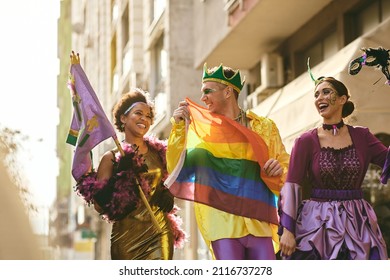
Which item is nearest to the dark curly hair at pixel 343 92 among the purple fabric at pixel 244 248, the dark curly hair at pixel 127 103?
the purple fabric at pixel 244 248

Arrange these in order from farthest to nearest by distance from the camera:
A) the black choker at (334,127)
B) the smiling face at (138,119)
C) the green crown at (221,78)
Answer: the smiling face at (138,119), the green crown at (221,78), the black choker at (334,127)

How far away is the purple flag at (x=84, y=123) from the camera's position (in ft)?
18.8

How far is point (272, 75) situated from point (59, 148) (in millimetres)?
3143

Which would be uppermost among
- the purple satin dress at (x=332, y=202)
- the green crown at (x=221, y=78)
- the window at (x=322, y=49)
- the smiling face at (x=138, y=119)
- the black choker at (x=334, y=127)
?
the window at (x=322, y=49)

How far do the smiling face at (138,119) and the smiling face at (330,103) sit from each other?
1.01 m

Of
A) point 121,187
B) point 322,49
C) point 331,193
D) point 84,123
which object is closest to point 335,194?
point 331,193

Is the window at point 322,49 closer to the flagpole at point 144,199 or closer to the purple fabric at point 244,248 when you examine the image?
the flagpole at point 144,199

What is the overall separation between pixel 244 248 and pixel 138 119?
964 mm

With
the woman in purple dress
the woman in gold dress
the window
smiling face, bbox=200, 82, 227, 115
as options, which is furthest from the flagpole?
the window

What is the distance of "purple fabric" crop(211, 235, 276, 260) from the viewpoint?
5.35 metres

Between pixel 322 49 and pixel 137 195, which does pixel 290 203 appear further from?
pixel 322 49

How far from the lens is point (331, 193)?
517 centimetres

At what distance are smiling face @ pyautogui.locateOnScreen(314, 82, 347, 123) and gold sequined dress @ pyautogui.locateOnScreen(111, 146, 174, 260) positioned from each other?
38.7 inches

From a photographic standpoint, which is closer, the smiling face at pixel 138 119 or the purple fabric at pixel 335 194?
the purple fabric at pixel 335 194
